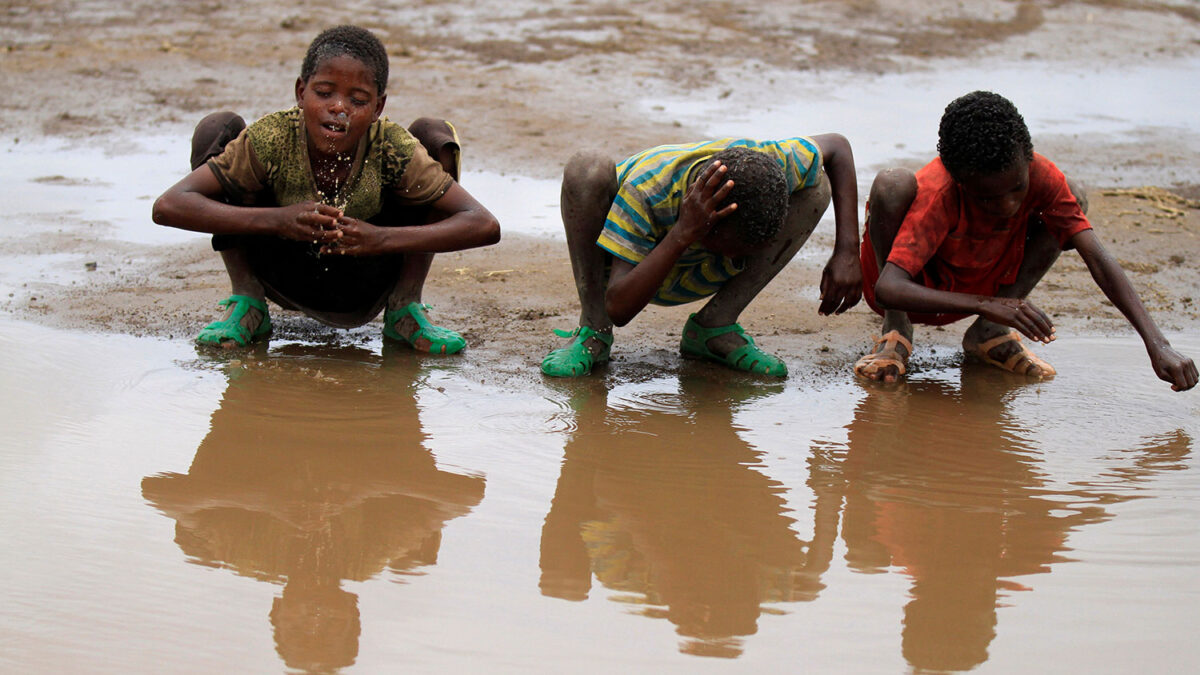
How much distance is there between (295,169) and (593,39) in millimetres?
6253

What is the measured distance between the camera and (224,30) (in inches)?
384

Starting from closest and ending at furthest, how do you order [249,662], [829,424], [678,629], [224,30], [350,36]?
1. [249,662]
2. [678,629]
3. [829,424]
4. [350,36]
5. [224,30]

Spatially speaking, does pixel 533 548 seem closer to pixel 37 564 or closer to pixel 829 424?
pixel 37 564

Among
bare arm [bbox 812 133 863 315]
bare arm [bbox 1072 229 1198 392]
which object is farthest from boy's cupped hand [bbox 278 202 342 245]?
bare arm [bbox 1072 229 1198 392]

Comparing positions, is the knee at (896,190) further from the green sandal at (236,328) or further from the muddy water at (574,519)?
the green sandal at (236,328)

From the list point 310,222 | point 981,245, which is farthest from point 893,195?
point 310,222

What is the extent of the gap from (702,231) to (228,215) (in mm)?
1453

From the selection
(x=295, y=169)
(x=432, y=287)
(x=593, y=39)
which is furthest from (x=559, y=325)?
(x=593, y=39)

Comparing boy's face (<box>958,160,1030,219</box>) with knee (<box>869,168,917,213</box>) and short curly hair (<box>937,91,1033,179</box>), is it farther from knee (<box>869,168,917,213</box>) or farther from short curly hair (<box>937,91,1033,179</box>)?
knee (<box>869,168,917,213</box>)

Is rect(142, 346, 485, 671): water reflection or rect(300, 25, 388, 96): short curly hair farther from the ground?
rect(300, 25, 388, 96): short curly hair

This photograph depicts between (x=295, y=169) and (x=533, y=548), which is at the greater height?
(x=295, y=169)

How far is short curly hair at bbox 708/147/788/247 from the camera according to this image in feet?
11.4

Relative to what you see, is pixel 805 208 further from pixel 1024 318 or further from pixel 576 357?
pixel 576 357

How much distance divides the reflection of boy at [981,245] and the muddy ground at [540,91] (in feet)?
0.94
